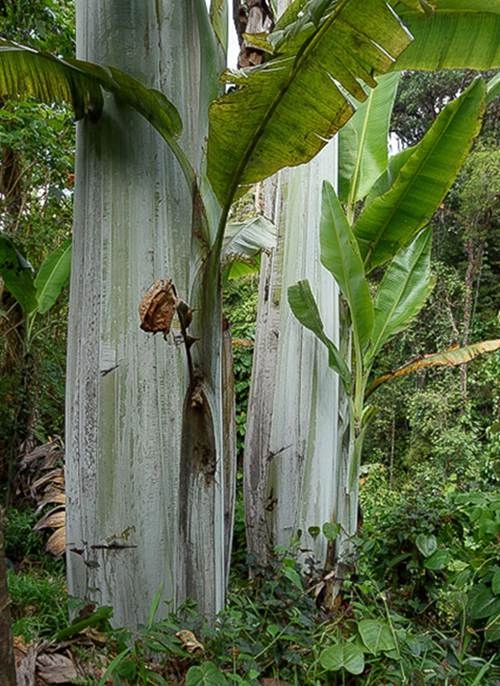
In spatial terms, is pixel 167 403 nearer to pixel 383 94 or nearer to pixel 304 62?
pixel 304 62

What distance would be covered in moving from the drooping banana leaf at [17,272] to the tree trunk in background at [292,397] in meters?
1.25

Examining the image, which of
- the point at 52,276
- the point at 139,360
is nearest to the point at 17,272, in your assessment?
the point at 52,276

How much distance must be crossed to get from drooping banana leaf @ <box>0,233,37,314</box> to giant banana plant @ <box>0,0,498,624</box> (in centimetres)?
105

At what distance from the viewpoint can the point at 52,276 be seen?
12.2ft

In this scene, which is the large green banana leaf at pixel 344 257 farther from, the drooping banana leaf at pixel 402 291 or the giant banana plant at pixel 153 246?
the giant banana plant at pixel 153 246

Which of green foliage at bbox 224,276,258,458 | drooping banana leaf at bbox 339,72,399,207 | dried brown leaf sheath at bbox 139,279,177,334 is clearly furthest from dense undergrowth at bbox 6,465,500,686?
drooping banana leaf at bbox 339,72,399,207

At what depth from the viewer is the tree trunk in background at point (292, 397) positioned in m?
2.67

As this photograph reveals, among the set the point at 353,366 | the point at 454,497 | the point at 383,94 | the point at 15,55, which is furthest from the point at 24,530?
the point at 383,94

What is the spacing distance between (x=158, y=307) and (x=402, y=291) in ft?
6.54

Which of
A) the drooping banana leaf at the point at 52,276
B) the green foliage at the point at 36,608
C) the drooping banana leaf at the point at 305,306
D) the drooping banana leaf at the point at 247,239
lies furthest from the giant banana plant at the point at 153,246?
the drooping banana leaf at the point at 52,276

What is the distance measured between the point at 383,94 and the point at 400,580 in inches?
105

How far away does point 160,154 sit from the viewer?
5.27 feet

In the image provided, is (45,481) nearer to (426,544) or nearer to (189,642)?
(426,544)

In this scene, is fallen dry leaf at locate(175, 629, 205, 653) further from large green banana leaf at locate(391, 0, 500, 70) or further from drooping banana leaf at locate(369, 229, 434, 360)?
large green banana leaf at locate(391, 0, 500, 70)
